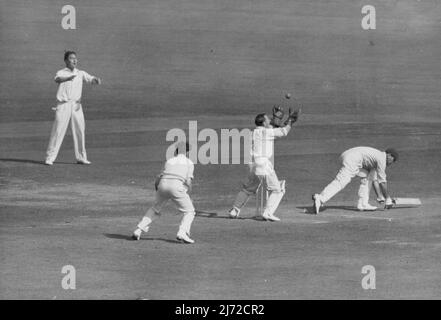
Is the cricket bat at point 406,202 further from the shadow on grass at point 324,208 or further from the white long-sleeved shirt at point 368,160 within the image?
the shadow on grass at point 324,208

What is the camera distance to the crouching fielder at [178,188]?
19.1 meters

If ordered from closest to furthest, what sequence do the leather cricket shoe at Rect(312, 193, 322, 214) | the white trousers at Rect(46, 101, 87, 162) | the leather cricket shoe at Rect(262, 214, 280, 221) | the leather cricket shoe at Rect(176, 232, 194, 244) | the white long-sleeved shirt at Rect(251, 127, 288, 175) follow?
the leather cricket shoe at Rect(176, 232, 194, 244) < the white long-sleeved shirt at Rect(251, 127, 288, 175) < the leather cricket shoe at Rect(262, 214, 280, 221) < the leather cricket shoe at Rect(312, 193, 322, 214) < the white trousers at Rect(46, 101, 87, 162)

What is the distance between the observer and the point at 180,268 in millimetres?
17953

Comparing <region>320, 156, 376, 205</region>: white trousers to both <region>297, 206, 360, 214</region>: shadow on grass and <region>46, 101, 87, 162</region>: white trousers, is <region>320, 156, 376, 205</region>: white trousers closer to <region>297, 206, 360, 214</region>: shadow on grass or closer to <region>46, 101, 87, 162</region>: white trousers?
<region>297, 206, 360, 214</region>: shadow on grass

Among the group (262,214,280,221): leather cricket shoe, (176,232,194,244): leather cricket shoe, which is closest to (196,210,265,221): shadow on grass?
(262,214,280,221): leather cricket shoe

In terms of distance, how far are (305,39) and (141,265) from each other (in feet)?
62.6

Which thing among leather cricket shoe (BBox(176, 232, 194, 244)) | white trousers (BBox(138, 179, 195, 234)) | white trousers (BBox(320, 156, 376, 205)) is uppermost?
white trousers (BBox(320, 156, 376, 205))

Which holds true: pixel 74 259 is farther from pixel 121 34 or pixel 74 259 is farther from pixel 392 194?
pixel 121 34

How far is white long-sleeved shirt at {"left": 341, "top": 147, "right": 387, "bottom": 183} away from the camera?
22.2 metres

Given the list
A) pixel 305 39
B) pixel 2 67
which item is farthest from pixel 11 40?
pixel 305 39

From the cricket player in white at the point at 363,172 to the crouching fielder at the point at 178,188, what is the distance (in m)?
3.36

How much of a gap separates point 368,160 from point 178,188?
454cm

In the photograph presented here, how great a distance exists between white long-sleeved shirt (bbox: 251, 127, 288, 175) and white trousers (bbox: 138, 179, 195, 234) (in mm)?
2197

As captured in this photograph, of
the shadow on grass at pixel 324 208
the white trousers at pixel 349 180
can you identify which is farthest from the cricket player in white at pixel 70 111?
the white trousers at pixel 349 180
